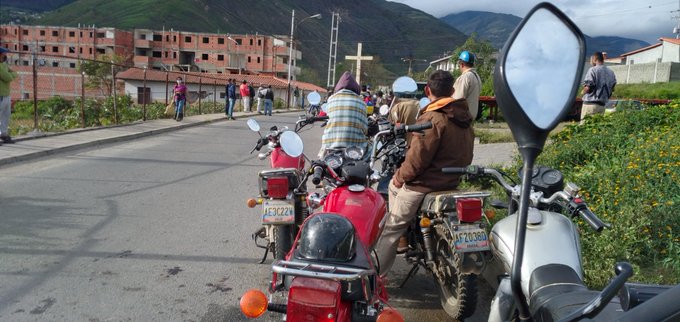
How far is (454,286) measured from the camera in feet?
13.2

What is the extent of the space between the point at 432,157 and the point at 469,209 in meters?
0.59

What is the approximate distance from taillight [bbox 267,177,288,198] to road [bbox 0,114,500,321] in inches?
32.9

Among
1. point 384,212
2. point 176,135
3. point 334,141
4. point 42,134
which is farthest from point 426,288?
point 176,135

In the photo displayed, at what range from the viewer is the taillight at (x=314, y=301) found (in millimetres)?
2359

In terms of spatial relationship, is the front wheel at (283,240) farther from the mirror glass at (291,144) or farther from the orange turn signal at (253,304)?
the orange turn signal at (253,304)

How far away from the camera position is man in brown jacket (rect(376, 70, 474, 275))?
4.04m

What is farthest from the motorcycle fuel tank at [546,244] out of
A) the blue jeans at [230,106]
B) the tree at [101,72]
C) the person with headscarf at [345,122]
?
the blue jeans at [230,106]

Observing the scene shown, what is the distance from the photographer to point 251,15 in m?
160

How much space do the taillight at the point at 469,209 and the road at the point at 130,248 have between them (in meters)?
0.92

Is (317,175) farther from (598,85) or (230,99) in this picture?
(230,99)

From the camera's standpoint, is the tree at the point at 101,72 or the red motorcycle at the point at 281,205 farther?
the tree at the point at 101,72

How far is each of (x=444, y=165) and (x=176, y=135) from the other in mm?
12533

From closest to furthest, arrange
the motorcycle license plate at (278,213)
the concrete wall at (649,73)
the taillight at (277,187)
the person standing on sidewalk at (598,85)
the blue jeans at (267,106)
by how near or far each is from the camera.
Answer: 1. the motorcycle license plate at (278,213)
2. the taillight at (277,187)
3. the person standing on sidewalk at (598,85)
4. the blue jeans at (267,106)
5. the concrete wall at (649,73)

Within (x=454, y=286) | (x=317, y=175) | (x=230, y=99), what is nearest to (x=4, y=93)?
(x=317, y=175)
